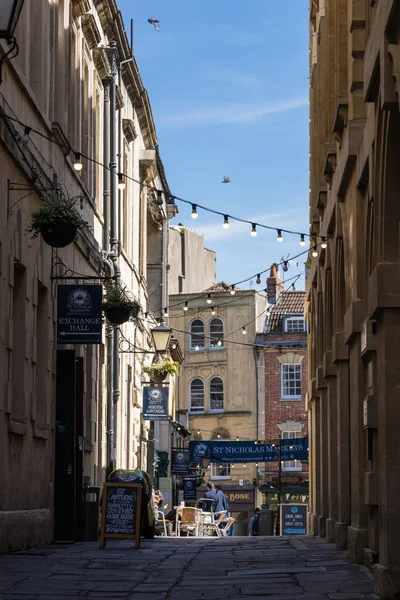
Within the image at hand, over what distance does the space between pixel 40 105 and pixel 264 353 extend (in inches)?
2054

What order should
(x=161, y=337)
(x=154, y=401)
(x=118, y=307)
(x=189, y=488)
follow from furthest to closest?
(x=189, y=488) → (x=154, y=401) → (x=161, y=337) → (x=118, y=307)

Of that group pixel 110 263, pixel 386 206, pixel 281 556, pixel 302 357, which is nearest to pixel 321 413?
pixel 110 263

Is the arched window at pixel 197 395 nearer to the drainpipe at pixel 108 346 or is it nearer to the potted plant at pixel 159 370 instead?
the potted plant at pixel 159 370

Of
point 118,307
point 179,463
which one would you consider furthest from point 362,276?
point 179,463

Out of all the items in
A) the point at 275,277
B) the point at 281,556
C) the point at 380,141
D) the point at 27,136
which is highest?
the point at 275,277

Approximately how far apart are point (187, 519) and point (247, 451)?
5727 millimetres

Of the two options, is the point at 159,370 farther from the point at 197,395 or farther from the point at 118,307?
the point at 197,395

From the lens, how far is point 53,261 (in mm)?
19672

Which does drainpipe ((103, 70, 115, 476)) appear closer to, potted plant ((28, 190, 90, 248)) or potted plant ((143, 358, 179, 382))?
potted plant ((143, 358, 179, 382))

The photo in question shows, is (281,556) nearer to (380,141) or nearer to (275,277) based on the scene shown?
(380,141)

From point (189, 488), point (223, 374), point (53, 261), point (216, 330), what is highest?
point (216, 330)

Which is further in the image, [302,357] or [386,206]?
[302,357]

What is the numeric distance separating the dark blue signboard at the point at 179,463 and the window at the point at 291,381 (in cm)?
2384

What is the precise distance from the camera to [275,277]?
245 feet
